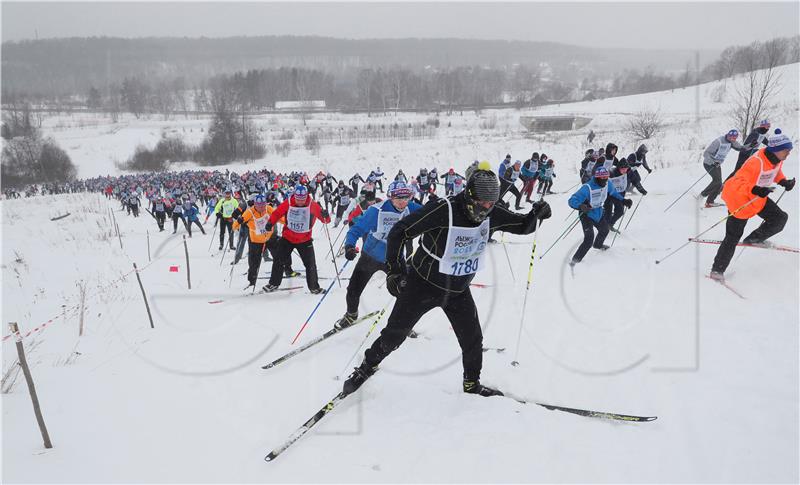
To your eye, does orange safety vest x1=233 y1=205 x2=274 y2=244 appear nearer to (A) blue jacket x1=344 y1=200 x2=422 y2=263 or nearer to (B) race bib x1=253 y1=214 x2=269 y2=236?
(B) race bib x1=253 y1=214 x2=269 y2=236

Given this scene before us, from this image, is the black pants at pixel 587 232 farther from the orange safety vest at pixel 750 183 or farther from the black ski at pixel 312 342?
the black ski at pixel 312 342

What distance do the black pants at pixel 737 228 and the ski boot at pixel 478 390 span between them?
3.90m

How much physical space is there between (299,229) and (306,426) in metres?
3.72

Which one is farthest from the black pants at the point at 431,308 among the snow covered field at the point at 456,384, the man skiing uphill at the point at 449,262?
the snow covered field at the point at 456,384

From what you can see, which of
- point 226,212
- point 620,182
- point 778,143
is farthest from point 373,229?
point 226,212

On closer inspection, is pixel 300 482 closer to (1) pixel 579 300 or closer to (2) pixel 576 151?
(1) pixel 579 300

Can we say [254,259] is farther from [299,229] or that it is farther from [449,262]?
[449,262]

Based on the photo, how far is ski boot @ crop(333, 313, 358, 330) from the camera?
16.1 ft

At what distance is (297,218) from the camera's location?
20.6ft

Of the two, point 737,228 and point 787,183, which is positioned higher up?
point 787,183

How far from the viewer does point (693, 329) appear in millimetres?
4449

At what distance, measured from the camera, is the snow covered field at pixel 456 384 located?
2816 millimetres

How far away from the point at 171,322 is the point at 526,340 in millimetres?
4595

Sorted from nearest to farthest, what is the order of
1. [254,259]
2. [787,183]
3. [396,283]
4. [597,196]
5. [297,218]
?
[396,283] < [787,183] < [297,218] < [597,196] < [254,259]
